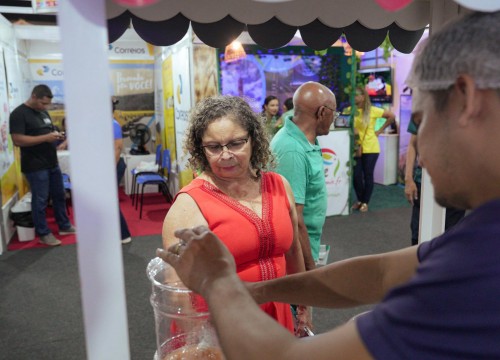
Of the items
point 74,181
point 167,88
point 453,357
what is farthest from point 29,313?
point 167,88

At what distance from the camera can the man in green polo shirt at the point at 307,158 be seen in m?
2.32

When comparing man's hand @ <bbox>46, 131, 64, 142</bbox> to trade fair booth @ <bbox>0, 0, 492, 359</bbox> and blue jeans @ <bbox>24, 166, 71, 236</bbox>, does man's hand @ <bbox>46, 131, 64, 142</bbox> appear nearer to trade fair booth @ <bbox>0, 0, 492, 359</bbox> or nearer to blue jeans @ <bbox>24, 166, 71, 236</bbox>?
blue jeans @ <bbox>24, 166, 71, 236</bbox>

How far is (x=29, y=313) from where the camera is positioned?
3.58 metres

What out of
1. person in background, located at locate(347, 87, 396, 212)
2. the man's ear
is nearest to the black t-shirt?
person in background, located at locate(347, 87, 396, 212)

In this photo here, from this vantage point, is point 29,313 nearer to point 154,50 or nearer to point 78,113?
point 78,113

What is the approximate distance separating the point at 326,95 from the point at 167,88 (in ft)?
17.3

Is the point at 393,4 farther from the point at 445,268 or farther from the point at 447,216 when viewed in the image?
the point at 447,216

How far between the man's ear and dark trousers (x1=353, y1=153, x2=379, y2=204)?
6003 millimetres

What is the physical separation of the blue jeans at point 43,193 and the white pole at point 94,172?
4.65 metres

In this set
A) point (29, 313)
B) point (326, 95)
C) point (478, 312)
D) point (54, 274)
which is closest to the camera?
point (478, 312)

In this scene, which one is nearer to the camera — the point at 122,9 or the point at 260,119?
the point at 122,9

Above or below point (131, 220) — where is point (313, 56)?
above

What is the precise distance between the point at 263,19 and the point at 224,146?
636 mm

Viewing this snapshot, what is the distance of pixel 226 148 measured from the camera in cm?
171
